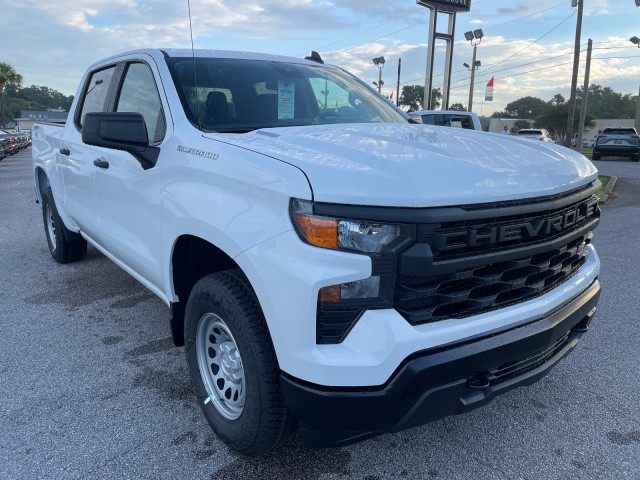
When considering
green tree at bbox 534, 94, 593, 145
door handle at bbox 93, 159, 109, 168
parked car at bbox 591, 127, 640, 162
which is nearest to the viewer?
door handle at bbox 93, 159, 109, 168

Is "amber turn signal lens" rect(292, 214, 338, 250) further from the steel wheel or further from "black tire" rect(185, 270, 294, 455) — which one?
→ the steel wheel

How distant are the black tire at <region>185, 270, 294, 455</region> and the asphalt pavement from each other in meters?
0.21

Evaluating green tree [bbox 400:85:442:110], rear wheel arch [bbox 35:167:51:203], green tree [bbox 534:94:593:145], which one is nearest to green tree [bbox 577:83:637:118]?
green tree [bbox 534:94:593:145]

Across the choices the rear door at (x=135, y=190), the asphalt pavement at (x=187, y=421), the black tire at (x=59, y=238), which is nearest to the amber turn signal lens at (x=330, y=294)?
the asphalt pavement at (x=187, y=421)

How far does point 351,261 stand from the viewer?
1.80m

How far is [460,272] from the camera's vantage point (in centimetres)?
195

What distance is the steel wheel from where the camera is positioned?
2430 millimetres

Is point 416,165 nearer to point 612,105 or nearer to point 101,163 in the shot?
point 101,163

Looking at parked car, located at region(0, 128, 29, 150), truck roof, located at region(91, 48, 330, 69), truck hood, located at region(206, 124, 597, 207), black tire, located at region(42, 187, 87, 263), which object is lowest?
parked car, located at region(0, 128, 29, 150)

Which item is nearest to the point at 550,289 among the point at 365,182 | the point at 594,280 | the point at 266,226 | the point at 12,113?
the point at 594,280

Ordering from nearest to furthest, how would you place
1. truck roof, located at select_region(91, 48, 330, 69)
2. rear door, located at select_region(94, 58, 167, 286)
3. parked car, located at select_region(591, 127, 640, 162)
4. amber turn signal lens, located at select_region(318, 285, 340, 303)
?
amber turn signal lens, located at select_region(318, 285, 340, 303)
rear door, located at select_region(94, 58, 167, 286)
truck roof, located at select_region(91, 48, 330, 69)
parked car, located at select_region(591, 127, 640, 162)

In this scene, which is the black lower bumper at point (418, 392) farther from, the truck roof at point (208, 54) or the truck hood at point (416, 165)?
the truck roof at point (208, 54)

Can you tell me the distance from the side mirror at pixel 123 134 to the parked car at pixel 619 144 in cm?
2585

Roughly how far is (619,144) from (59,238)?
2509 cm
